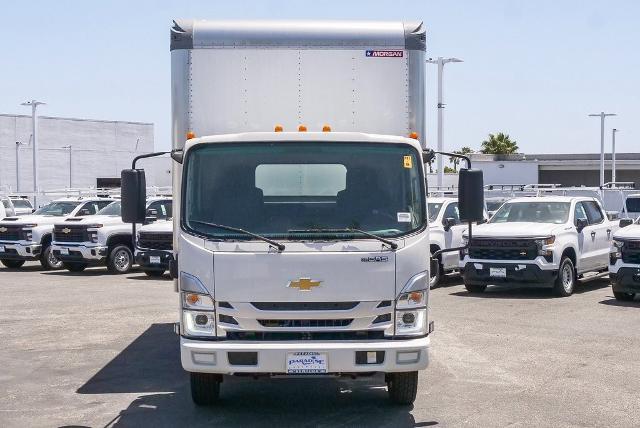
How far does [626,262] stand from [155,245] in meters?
10.6

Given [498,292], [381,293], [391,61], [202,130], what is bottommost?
[498,292]

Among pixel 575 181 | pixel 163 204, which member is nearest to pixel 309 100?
pixel 163 204

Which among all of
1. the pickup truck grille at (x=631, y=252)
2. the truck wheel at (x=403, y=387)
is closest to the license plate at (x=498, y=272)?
the pickup truck grille at (x=631, y=252)

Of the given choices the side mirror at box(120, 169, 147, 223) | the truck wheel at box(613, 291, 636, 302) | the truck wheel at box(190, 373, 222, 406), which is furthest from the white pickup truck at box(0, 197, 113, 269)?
the truck wheel at box(190, 373, 222, 406)

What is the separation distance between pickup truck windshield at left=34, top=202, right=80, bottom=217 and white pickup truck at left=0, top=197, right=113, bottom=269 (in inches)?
27.4

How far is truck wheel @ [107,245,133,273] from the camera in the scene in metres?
23.2

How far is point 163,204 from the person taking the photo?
23.0 m

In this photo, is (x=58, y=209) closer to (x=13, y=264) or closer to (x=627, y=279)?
(x=13, y=264)

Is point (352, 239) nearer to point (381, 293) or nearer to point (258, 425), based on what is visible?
point (381, 293)

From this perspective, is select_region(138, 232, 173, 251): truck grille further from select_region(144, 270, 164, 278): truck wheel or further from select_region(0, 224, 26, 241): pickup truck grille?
select_region(0, 224, 26, 241): pickup truck grille

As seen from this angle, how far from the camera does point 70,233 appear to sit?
76.8 feet

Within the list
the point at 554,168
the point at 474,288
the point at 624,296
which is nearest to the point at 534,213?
the point at 474,288

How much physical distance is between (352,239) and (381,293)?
0.50 meters

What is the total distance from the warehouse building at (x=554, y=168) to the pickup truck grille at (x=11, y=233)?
51.7 meters
